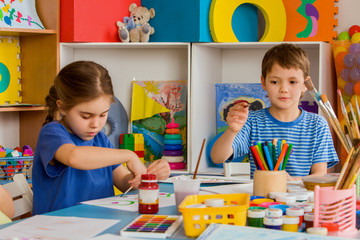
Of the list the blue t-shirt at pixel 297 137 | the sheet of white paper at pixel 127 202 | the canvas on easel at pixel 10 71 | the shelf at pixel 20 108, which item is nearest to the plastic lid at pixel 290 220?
the sheet of white paper at pixel 127 202

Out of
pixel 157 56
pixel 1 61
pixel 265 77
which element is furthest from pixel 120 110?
pixel 265 77

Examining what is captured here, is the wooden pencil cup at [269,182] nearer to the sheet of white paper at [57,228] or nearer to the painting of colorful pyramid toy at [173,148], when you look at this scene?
the sheet of white paper at [57,228]

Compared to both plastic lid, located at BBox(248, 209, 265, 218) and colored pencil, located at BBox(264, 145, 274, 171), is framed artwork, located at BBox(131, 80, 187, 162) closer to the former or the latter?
colored pencil, located at BBox(264, 145, 274, 171)

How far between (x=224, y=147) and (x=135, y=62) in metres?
1.24

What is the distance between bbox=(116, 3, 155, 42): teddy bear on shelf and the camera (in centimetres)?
245

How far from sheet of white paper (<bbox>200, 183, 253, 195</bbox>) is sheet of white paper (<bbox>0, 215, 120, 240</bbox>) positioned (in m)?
0.39

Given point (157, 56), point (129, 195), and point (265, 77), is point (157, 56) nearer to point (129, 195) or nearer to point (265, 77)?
point (265, 77)

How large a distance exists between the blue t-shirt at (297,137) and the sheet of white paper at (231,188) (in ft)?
0.73

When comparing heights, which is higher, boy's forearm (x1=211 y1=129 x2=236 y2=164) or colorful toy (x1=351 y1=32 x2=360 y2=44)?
colorful toy (x1=351 y1=32 x2=360 y2=44)

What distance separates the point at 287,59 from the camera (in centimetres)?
166

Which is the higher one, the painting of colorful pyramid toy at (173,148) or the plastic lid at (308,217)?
the plastic lid at (308,217)

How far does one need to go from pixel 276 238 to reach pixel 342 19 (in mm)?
1922

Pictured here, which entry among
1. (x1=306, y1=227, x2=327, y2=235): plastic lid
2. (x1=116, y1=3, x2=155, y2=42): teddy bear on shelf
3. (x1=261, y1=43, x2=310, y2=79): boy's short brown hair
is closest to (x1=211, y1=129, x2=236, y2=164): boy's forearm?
(x1=261, y1=43, x2=310, y2=79): boy's short brown hair

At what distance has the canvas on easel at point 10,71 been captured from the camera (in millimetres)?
2496
